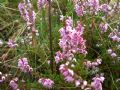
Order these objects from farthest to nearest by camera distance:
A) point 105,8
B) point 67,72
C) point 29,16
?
point 105,8 < point 29,16 < point 67,72

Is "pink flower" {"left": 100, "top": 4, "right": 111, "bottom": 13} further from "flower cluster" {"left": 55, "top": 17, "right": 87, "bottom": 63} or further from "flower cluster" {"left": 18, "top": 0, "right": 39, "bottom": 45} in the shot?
"flower cluster" {"left": 55, "top": 17, "right": 87, "bottom": 63}

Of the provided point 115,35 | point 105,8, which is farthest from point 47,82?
point 105,8

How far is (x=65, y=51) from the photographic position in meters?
2.21

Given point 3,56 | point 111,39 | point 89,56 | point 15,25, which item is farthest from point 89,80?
point 15,25

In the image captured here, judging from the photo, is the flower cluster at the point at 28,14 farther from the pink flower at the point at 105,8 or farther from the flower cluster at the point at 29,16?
the pink flower at the point at 105,8

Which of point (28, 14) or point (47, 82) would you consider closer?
point (47, 82)

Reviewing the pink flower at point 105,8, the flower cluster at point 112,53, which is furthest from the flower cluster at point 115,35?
the pink flower at point 105,8

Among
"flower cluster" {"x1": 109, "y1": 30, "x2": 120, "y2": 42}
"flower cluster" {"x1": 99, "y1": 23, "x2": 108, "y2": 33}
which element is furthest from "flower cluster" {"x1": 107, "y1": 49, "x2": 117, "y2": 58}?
"flower cluster" {"x1": 99, "y1": 23, "x2": 108, "y2": 33}

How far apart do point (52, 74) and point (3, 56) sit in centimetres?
54

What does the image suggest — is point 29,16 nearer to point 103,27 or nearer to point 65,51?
point 65,51

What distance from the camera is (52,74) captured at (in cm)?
239

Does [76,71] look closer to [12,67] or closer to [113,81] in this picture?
[113,81]

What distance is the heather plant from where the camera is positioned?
83.9 inches

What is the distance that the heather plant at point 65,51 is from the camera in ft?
6.99
